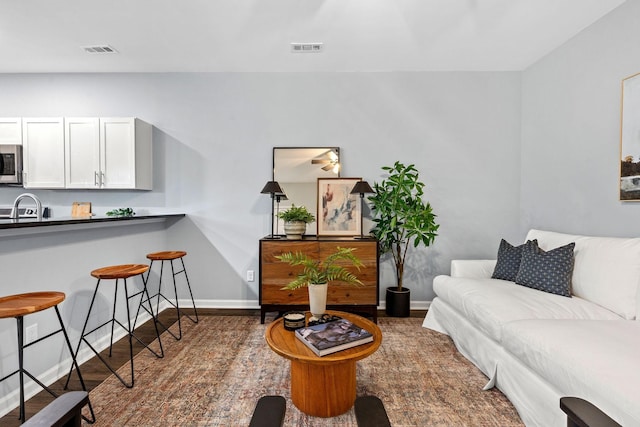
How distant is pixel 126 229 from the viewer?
3.15m

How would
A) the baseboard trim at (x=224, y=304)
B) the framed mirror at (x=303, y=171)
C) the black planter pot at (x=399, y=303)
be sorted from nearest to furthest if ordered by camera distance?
the black planter pot at (x=399, y=303)
the framed mirror at (x=303, y=171)
the baseboard trim at (x=224, y=304)

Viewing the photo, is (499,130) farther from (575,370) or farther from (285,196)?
(575,370)

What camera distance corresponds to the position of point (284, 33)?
9.76 ft

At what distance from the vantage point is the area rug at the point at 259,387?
189 cm

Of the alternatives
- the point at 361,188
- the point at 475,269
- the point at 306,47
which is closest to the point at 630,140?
the point at 475,269

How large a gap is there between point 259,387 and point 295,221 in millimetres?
1664

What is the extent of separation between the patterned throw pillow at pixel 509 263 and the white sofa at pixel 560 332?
5.3 inches

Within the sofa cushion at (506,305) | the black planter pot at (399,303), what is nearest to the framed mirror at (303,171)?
the black planter pot at (399,303)

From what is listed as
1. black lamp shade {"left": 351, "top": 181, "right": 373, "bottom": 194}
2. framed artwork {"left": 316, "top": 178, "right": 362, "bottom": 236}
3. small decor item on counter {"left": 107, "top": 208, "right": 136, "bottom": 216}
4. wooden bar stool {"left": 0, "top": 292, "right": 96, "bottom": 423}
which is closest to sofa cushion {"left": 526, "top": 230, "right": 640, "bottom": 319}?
black lamp shade {"left": 351, "top": 181, "right": 373, "bottom": 194}

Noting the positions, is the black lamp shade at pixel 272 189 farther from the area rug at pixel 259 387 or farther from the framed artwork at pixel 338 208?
the area rug at pixel 259 387

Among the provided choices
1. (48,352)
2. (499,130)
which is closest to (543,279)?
(499,130)

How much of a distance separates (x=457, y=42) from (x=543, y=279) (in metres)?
2.27

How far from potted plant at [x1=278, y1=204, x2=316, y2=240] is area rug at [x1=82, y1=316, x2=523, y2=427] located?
1079 mm

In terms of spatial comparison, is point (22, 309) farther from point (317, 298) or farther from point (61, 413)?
point (317, 298)
